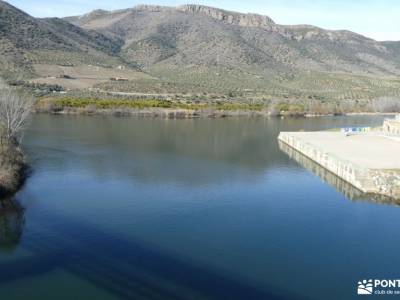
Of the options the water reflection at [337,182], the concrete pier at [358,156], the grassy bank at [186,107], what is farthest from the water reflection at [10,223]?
the grassy bank at [186,107]

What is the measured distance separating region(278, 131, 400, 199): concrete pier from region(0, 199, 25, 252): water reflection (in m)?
19.1

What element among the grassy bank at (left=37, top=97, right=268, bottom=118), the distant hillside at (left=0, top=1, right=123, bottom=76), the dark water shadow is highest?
the distant hillside at (left=0, top=1, right=123, bottom=76)

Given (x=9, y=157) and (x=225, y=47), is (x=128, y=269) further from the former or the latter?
(x=225, y=47)

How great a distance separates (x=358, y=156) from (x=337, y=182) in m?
3.92

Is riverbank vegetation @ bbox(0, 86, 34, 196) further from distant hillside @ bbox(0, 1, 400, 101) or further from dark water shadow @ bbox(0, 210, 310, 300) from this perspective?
distant hillside @ bbox(0, 1, 400, 101)

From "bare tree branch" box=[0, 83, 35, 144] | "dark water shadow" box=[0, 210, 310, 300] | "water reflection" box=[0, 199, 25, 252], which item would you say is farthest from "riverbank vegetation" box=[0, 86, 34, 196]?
"dark water shadow" box=[0, 210, 310, 300]

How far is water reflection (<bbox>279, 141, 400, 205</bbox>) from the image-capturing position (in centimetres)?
2795

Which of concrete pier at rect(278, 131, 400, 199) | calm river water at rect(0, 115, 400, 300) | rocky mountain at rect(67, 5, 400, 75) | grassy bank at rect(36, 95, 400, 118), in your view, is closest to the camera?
calm river water at rect(0, 115, 400, 300)

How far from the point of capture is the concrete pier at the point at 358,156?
28922mm

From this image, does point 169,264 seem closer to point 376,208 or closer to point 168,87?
point 376,208

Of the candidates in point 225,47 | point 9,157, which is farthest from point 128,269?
point 225,47

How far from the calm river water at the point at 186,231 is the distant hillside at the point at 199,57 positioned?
64.9 m

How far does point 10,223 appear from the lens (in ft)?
73.4

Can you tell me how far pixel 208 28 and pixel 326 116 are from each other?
3748 inches
